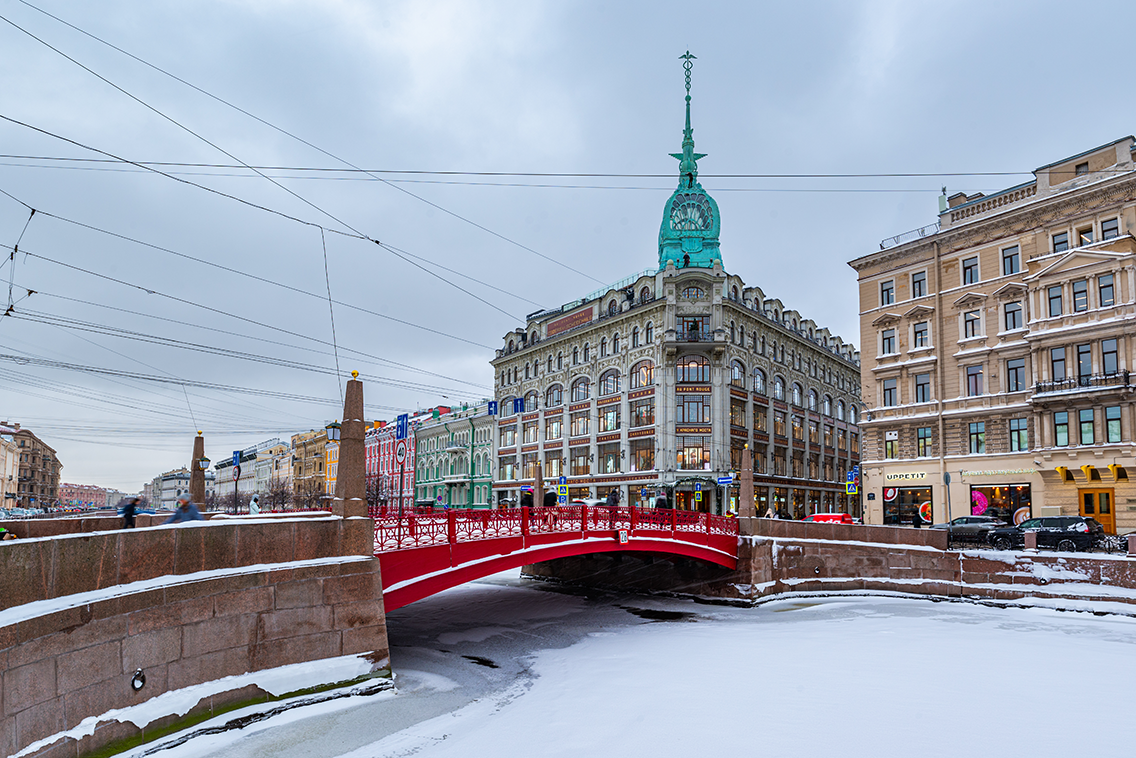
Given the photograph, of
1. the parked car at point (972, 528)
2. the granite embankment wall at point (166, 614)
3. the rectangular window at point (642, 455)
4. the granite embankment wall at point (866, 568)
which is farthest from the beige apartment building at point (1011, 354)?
the granite embankment wall at point (166, 614)

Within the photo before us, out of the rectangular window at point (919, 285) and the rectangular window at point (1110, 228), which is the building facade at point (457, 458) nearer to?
the rectangular window at point (919, 285)

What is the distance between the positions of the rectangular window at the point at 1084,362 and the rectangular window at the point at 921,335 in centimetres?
666

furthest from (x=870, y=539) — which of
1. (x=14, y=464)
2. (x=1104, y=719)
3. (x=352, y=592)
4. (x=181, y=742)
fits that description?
(x=14, y=464)

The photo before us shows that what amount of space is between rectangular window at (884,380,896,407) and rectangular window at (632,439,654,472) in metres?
15.5

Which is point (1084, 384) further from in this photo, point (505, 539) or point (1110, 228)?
point (505, 539)

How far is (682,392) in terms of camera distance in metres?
49.1

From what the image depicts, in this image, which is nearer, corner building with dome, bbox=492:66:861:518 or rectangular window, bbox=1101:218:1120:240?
rectangular window, bbox=1101:218:1120:240

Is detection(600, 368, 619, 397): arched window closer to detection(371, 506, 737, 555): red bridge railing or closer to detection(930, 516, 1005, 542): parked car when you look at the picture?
detection(930, 516, 1005, 542): parked car

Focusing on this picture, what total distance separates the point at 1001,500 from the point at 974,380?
5633 millimetres

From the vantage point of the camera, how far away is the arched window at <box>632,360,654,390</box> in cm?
5022

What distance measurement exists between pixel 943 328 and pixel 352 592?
32.5 m

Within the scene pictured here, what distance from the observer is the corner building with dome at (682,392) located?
4856 cm

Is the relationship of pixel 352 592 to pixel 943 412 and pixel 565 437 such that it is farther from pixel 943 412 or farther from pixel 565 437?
pixel 565 437

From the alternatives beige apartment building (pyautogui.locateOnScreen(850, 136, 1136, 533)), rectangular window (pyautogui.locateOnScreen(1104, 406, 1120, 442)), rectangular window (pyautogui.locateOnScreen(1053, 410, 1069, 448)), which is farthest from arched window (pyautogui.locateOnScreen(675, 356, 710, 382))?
rectangular window (pyautogui.locateOnScreen(1104, 406, 1120, 442))
